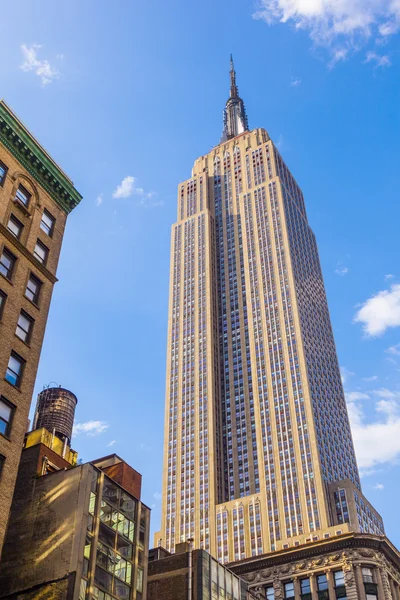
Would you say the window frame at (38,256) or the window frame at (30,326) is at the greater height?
the window frame at (38,256)

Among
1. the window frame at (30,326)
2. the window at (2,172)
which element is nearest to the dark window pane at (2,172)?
the window at (2,172)

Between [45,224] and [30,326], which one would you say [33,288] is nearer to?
[30,326]

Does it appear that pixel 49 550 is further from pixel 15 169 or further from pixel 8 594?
pixel 15 169

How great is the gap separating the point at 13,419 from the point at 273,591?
5566 centimetres

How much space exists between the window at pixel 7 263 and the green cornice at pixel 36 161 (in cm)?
891

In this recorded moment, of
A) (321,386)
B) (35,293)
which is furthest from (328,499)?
(35,293)

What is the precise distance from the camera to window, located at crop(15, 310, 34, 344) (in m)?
47.1

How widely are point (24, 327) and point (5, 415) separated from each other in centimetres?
699

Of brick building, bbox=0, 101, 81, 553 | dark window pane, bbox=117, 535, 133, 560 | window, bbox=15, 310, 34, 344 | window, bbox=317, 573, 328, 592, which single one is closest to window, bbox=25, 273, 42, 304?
brick building, bbox=0, 101, 81, 553

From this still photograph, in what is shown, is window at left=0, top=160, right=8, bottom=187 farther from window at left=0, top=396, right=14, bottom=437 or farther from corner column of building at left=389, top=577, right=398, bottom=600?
corner column of building at left=389, top=577, right=398, bottom=600

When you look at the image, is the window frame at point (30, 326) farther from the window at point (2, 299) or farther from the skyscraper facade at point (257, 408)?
the skyscraper facade at point (257, 408)

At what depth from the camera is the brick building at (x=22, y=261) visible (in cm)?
4303

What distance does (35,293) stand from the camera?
165 feet

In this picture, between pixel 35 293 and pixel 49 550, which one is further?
pixel 35 293
